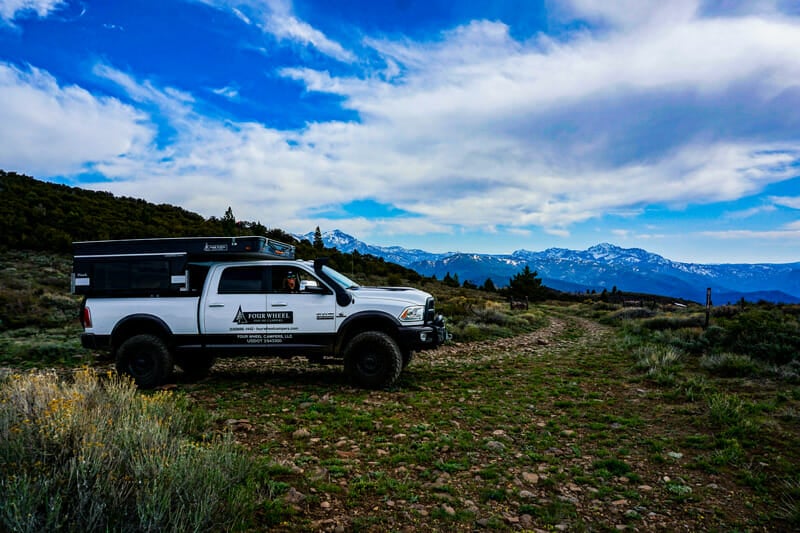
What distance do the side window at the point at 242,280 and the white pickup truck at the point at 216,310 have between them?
0.06ft

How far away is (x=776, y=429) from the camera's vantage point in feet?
18.4

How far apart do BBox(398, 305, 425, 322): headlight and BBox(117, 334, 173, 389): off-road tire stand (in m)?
4.37

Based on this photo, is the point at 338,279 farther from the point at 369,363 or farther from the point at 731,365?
the point at 731,365

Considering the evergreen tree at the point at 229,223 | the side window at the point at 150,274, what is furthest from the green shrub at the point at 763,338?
the evergreen tree at the point at 229,223

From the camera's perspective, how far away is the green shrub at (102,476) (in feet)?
8.73

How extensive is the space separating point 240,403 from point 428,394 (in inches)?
126

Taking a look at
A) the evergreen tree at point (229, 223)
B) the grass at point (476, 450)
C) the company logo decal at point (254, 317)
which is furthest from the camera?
the evergreen tree at point (229, 223)

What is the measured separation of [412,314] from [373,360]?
3.62 ft

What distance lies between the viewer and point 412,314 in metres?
7.85

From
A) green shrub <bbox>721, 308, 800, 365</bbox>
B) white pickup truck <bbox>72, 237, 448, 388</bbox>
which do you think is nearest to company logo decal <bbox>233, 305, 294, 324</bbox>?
white pickup truck <bbox>72, 237, 448, 388</bbox>

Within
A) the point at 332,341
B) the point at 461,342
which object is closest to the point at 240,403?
→ the point at 332,341

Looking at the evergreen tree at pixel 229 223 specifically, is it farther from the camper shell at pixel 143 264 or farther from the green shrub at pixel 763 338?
the green shrub at pixel 763 338

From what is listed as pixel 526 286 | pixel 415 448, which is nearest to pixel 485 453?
pixel 415 448

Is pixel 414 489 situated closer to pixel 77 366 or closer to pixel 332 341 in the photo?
pixel 332 341
